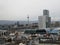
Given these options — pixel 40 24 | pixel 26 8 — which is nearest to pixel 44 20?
pixel 40 24

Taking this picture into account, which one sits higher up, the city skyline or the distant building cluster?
the city skyline

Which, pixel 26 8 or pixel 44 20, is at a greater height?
pixel 26 8

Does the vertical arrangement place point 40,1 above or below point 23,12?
above

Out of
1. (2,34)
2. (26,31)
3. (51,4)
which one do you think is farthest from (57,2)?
(2,34)

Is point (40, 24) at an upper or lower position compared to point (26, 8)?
lower

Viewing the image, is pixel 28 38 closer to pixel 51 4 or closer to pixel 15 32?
pixel 15 32

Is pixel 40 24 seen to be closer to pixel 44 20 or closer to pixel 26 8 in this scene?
pixel 44 20

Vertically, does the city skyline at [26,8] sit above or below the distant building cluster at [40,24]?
above

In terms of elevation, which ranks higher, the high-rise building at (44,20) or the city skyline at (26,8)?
the city skyline at (26,8)
